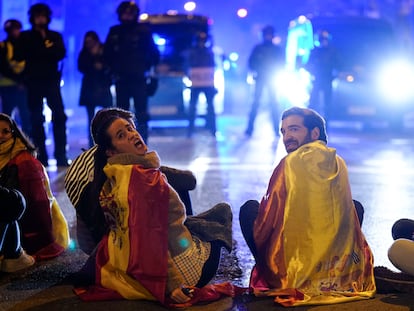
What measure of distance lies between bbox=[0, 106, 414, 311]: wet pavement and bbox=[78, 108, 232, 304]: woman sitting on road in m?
0.13

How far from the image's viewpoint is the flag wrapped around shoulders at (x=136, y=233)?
3.93 metres

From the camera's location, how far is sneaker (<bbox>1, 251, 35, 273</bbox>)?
468cm

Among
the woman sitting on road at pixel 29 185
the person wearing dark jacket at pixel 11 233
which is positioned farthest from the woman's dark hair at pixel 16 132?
the person wearing dark jacket at pixel 11 233

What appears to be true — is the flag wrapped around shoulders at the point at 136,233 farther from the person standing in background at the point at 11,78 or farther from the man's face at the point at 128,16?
the person standing in background at the point at 11,78

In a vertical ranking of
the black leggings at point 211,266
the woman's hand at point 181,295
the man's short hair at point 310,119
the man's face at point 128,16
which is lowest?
the woman's hand at point 181,295

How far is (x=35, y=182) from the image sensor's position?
4957 mm

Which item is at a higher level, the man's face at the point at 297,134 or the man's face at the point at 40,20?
the man's face at the point at 40,20

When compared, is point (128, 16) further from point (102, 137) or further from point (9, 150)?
point (102, 137)

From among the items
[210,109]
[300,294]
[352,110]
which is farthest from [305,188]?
[352,110]

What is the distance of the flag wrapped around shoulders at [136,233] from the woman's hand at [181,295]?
71 millimetres

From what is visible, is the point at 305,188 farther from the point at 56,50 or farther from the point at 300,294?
the point at 56,50

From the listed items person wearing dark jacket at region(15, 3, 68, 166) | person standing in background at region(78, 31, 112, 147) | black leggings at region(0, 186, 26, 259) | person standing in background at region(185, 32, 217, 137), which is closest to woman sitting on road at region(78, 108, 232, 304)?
black leggings at region(0, 186, 26, 259)

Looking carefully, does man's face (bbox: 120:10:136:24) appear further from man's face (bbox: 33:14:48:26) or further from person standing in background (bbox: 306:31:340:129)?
person standing in background (bbox: 306:31:340:129)

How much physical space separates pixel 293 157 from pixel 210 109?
8819 mm
